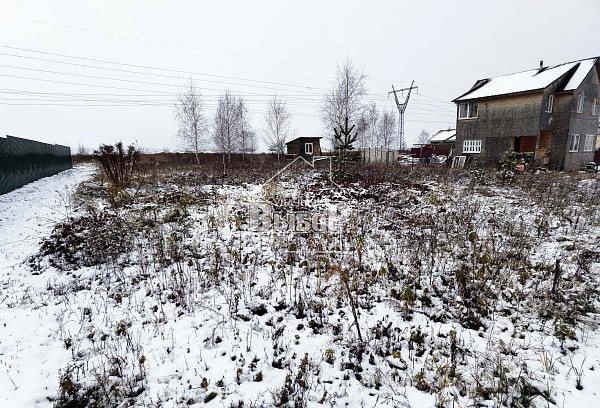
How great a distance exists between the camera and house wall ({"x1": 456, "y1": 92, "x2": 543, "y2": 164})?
1928 centimetres

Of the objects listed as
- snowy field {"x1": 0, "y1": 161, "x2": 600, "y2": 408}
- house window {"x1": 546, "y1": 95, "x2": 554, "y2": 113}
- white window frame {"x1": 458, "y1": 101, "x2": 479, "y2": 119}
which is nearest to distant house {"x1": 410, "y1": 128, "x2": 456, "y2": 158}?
white window frame {"x1": 458, "y1": 101, "x2": 479, "y2": 119}

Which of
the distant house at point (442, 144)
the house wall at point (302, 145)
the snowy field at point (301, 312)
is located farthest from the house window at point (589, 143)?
the house wall at point (302, 145)

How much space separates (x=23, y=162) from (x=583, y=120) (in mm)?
36043

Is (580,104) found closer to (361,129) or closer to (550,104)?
(550,104)

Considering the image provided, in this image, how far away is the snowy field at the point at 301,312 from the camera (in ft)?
9.10

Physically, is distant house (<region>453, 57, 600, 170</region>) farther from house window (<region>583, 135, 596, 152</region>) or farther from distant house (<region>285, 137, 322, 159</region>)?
distant house (<region>285, 137, 322, 159</region>)

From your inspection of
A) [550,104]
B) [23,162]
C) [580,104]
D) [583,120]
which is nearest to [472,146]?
[550,104]

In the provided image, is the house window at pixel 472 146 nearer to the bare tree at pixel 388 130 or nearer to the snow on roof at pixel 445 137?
the snow on roof at pixel 445 137

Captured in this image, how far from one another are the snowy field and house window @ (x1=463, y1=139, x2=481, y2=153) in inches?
655

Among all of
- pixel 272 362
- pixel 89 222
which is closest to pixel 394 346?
pixel 272 362

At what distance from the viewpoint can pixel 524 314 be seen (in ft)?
12.6

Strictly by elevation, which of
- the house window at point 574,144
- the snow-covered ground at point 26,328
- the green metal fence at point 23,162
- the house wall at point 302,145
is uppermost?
the house wall at point 302,145

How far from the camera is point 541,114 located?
1886cm

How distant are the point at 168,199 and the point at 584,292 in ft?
35.6
